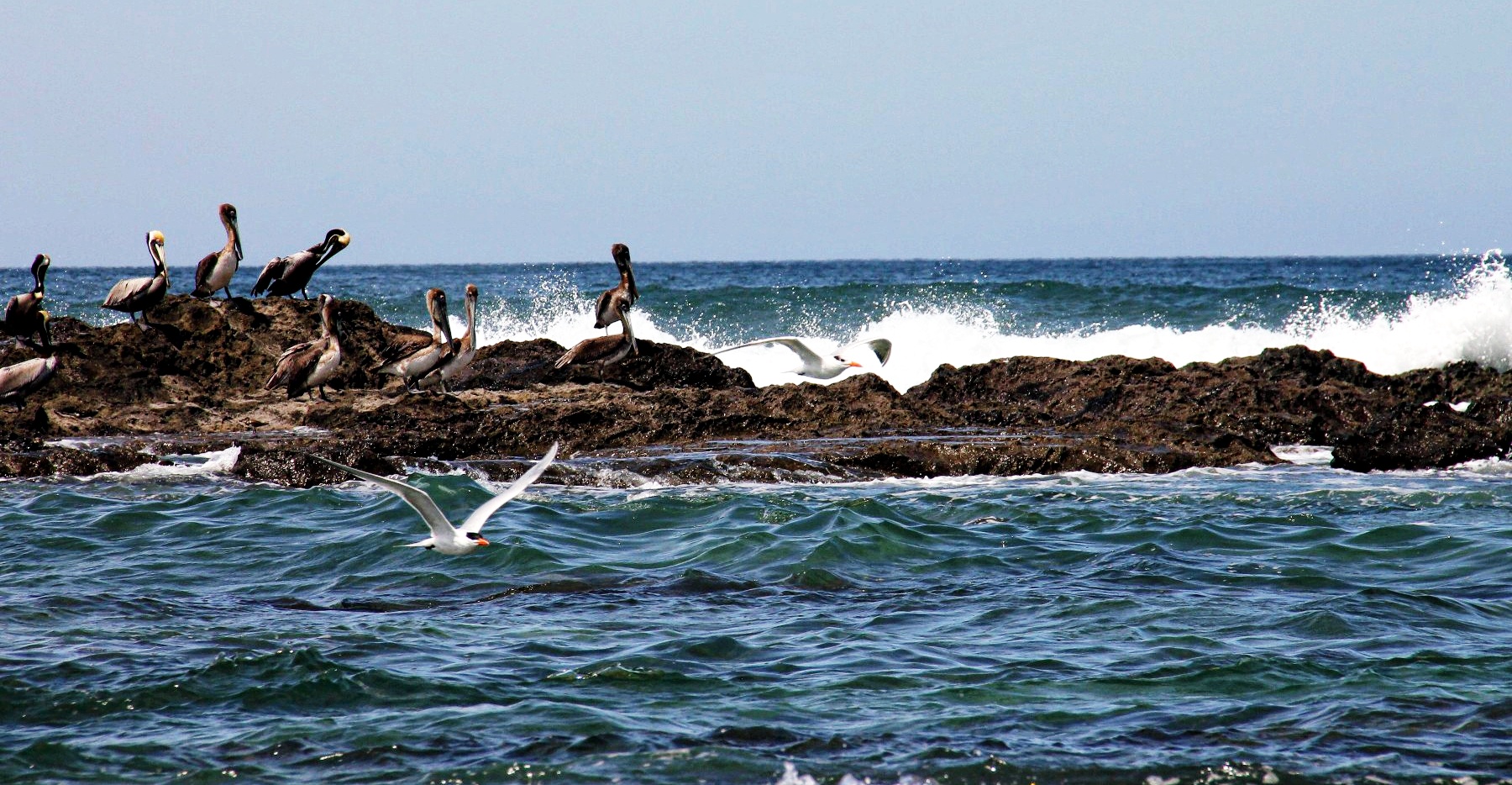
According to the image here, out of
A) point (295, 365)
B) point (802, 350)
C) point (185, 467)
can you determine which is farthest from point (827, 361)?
point (185, 467)

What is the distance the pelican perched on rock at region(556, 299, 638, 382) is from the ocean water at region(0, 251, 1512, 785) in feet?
9.95

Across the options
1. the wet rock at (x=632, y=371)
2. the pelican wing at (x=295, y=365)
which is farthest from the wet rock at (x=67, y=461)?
the wet rock at (x=632, y=371)

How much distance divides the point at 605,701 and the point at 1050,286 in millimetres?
29148

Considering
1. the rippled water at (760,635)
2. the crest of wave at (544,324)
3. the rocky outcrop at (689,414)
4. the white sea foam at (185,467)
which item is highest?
the crest of wave at (544,324)

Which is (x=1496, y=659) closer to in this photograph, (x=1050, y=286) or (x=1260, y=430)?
(x=1260, y=430)

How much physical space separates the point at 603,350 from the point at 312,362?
264cm

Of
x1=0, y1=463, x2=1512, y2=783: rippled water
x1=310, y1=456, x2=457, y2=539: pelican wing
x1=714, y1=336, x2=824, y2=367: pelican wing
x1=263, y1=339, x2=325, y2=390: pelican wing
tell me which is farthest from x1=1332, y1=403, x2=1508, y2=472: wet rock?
x1=263, y1=339, x2=325, y2=390: pelican wing

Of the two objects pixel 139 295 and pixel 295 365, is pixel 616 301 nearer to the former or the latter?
pixel 295 365

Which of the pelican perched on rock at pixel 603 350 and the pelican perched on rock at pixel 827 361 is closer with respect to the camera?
the pelican perched on rock at pixel 827 361

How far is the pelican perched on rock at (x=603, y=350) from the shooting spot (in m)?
14.0

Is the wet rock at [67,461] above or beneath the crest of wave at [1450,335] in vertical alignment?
beneath

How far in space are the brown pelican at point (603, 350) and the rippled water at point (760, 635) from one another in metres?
3.13

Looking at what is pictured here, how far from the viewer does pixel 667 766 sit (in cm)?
541

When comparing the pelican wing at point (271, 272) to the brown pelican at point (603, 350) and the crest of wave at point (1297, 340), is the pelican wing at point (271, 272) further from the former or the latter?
the crest of wave at point (1297, 340)
